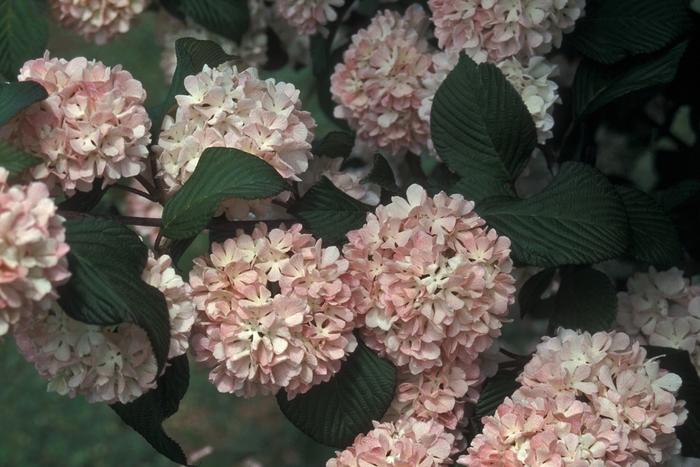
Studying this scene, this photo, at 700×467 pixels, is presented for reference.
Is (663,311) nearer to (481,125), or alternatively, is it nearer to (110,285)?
(481,125)

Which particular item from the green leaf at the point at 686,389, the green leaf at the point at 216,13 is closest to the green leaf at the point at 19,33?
the green leaf at the point at 216,13

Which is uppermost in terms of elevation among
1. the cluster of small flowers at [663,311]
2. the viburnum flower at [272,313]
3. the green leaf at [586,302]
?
the viburnum flower at [272,313]

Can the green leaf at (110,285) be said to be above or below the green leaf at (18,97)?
below

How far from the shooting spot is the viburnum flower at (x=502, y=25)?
102 cm

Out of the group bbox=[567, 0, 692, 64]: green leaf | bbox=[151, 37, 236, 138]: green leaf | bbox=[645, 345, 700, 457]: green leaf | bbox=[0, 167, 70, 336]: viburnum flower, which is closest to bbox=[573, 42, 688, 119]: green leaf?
bbox=[567, 0, 692, 64]: green leaf

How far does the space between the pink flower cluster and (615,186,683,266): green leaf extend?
0.11 m

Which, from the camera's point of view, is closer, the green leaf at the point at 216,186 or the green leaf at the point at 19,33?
the green leaf at the point at 216,186

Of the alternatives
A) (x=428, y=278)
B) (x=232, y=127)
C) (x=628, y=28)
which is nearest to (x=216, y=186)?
(x=232, y=127)

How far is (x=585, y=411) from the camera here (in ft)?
2.74

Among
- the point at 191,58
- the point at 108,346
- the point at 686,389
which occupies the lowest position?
the point at 686,389

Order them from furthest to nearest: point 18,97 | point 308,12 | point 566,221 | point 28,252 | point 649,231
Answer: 1. point 308,12
2. point 649,231
3. point 566,221
4. point 18,97
5. point 28,252

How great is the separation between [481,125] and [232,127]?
0.25 metres

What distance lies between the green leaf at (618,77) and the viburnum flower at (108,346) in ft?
1.64

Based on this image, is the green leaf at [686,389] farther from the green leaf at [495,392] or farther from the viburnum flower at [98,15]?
the viburnum flower at [98,15]
